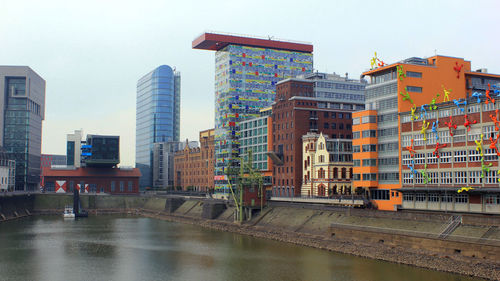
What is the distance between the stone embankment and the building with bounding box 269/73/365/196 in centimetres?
2199

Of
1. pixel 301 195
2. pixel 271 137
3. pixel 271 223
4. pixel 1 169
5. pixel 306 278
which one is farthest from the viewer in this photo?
pixel 1 169

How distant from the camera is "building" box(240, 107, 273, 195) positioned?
16450cm

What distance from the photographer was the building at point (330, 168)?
12950 centimetres

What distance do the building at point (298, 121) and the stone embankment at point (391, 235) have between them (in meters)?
→ 22.0

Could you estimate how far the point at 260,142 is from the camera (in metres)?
171

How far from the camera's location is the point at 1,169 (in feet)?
609

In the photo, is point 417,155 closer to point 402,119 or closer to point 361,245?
point 402,119

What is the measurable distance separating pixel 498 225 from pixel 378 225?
21.7 metres

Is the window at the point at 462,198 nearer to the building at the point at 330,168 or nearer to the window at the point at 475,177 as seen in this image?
the window at the point at 475,177

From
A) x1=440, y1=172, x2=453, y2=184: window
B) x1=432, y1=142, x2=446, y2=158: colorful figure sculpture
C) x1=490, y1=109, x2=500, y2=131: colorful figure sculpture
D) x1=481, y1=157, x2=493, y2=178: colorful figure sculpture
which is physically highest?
x1=490, y1=109, x2=500, y2=131: colorful figure sculpture

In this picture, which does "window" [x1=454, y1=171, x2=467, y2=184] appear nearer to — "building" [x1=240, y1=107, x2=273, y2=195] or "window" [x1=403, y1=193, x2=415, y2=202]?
"window" [x1=403, y1=193, x2=415, y2=202]

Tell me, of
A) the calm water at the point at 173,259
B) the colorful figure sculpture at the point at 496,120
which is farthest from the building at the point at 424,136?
the calm water at the point at 173,259

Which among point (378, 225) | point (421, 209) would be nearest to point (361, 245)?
point (378, 225)

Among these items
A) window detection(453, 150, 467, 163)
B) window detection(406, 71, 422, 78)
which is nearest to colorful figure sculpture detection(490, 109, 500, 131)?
window detection(453, 150, 467, 163)
